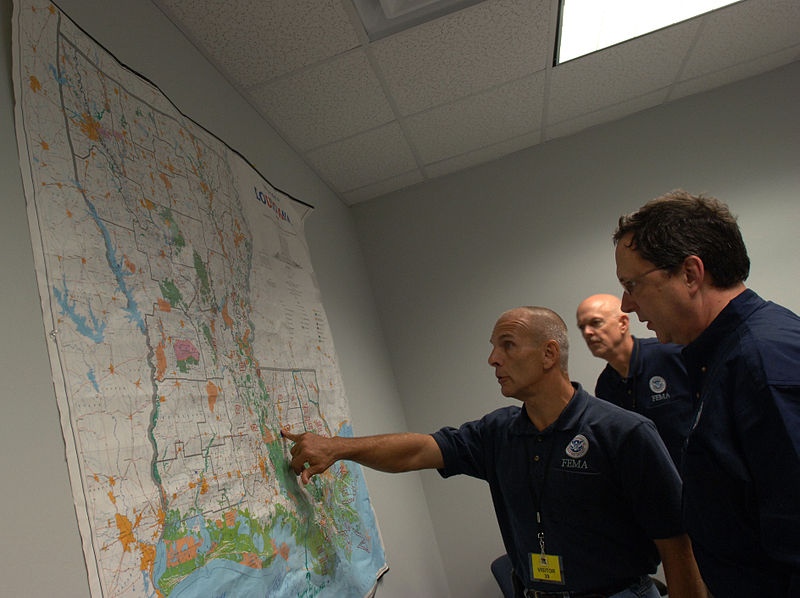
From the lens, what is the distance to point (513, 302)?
329cm

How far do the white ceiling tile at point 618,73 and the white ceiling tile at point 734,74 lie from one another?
0.60 ft

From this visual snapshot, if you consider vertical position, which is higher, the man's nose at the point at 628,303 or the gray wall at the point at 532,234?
the gray wall at the point at 532,234

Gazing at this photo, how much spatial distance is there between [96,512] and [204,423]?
347 mm

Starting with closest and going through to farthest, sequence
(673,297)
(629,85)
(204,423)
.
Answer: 1. (673,297)
2. (204,423)
3. (629,85)

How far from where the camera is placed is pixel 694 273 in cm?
108

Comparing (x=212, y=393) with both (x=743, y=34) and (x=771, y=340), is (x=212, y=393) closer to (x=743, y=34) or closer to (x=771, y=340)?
(x=771, y=340)

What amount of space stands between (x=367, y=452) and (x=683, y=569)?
927mm

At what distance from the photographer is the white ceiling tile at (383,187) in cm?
336

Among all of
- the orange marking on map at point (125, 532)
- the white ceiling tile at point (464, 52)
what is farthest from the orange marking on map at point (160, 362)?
the white ceiling tile at point (464, 52)

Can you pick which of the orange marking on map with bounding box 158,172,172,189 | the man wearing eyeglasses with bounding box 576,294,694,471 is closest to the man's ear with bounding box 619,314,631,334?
the man wearing eyeglasses with bounding box 576,294,694,471

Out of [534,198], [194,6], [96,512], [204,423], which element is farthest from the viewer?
[534,198]

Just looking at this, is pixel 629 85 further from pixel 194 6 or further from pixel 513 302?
pixel 194 6

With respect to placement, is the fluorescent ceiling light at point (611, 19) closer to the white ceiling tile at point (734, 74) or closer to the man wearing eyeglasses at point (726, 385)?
the white ceiling tile at point (734, 74)

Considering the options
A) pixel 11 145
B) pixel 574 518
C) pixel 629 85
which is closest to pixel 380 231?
pixel 629 85
